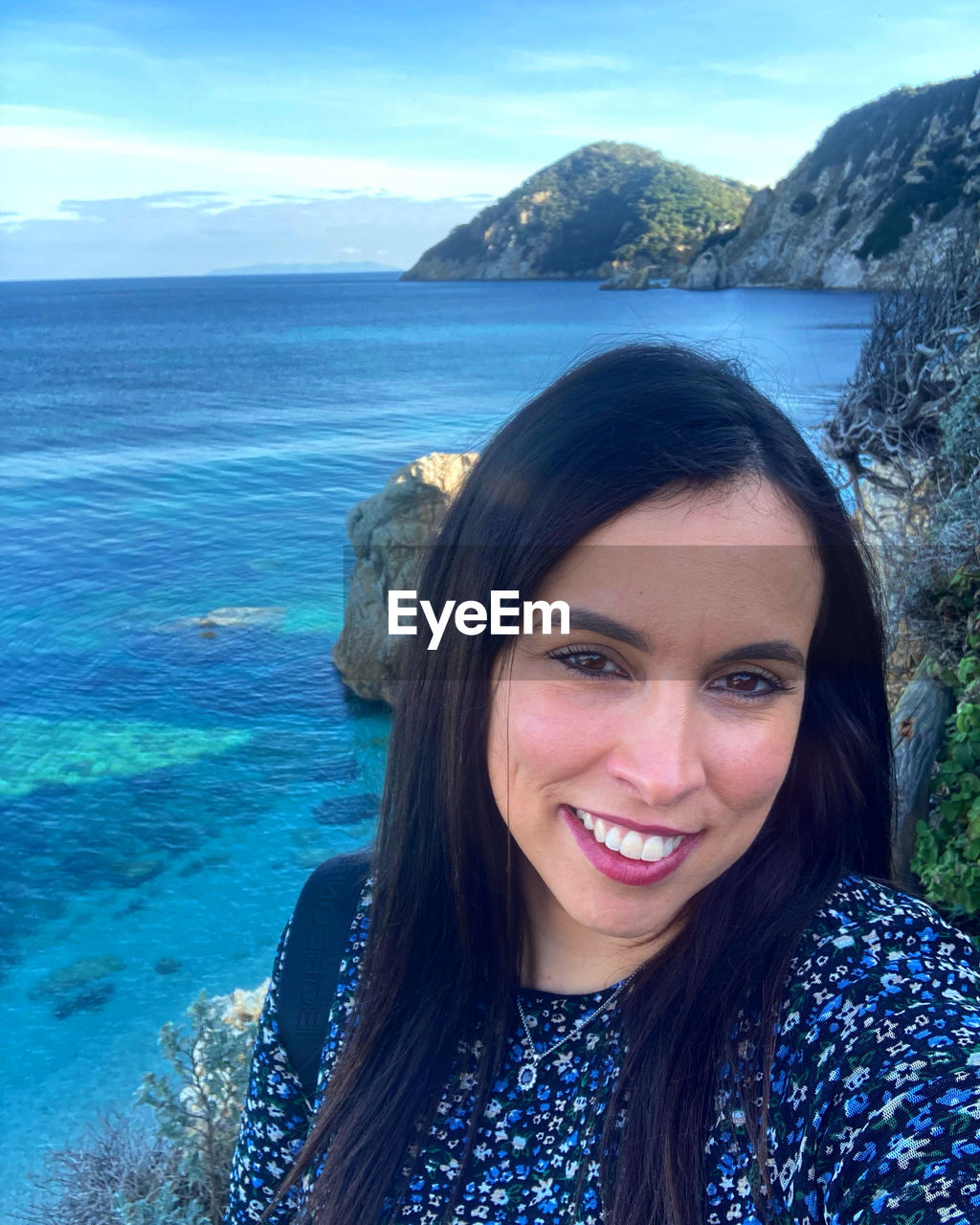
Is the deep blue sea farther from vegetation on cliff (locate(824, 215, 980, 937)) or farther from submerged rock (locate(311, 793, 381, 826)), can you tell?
vegetation on cliff (locate(824, 215, 980, 937))

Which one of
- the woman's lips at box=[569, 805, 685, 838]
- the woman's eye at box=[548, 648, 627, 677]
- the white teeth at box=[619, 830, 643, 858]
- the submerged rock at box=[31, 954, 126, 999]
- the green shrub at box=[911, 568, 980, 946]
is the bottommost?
the submerged rock at box=[31, 954, 126, 999]

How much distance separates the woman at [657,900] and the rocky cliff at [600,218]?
9403 centimetres

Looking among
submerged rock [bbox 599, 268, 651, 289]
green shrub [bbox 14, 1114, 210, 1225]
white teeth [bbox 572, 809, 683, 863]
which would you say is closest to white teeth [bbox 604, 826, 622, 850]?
white teeth [bbox 572, 809, 683, 863]

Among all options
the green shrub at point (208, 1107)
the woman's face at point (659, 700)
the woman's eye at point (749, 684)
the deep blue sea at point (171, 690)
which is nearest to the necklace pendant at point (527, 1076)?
the woman's face at point (659, 700)

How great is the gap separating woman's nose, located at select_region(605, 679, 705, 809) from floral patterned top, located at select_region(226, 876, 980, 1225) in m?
0.30

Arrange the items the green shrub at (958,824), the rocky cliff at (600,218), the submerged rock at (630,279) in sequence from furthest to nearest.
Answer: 1. the rocky cliff at (600,218)
2. the submerged rock at (630,279)
3. the green shrub at (958,824)

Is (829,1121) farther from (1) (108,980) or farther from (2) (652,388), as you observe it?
(1) (108,980)

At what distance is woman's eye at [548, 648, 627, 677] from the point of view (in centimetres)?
121

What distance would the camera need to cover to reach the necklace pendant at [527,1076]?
1333 mm

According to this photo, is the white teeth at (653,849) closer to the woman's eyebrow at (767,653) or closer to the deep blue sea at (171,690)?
the woman's eyebrow at (767,653)

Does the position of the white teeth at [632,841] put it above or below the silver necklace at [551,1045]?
above

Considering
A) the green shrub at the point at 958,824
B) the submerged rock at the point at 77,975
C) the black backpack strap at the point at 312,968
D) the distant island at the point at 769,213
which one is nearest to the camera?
the black backpack strap at the point at 312,968

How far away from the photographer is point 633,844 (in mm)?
1205

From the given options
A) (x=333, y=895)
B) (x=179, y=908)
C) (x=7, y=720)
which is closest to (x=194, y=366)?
(x=7, y=720)
